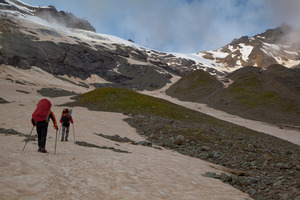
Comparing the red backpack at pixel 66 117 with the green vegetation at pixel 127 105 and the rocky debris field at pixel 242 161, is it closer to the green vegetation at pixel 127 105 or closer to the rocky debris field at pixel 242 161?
the rocky debris field at pixel 242 161

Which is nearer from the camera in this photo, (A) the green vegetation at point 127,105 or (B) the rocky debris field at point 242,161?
(B) the rocky debris field at point 242,161

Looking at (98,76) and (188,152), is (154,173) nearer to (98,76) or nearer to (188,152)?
(188,152)

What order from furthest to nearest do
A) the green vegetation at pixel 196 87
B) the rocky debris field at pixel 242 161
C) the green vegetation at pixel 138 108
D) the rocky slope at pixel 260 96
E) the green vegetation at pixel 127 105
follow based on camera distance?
the green vegetation at pixel 196 87 → the rocky slope at pixel 260 96 → the green vegetation at pixel 127 105 → the green vegetation at pixel 138 108 → the rocky debris field at pixel 242 161

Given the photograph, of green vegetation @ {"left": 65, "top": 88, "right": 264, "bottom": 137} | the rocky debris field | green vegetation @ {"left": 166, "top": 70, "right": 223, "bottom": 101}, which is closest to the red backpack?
the rocky debris field

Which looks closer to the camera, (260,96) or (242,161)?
(242,161)

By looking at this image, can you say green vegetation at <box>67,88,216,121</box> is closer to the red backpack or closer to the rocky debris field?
the rocky debris field

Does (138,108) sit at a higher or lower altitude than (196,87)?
lower

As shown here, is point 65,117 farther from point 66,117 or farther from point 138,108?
point 138,108

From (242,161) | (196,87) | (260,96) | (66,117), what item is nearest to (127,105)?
(66,117)

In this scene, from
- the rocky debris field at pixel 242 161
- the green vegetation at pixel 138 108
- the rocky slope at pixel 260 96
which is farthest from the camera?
the rocky slope at pixel 260 96

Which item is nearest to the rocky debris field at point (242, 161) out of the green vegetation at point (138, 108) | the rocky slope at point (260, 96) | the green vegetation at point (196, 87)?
the green vegetation at point (138, 108)

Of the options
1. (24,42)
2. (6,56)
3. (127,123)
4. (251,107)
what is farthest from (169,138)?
(24,42)

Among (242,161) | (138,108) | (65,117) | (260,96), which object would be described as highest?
(260,96)

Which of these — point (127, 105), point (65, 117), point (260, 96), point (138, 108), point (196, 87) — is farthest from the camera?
point (196, 87)
